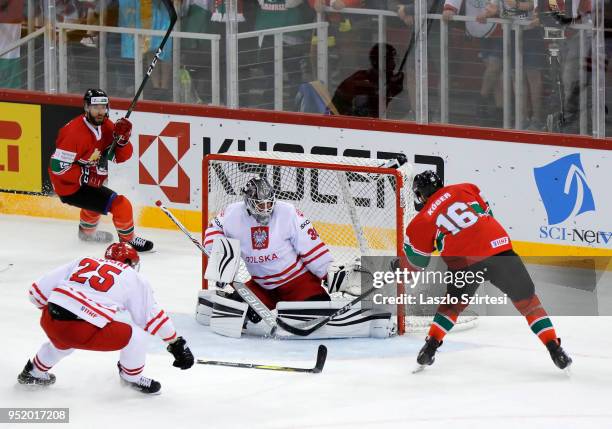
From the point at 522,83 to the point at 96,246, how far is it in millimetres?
2843

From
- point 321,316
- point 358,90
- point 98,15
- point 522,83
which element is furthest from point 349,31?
point 321,316

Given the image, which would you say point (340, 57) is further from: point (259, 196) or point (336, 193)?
point (259, 196)

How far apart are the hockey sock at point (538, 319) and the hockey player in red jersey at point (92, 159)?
3.08 meters

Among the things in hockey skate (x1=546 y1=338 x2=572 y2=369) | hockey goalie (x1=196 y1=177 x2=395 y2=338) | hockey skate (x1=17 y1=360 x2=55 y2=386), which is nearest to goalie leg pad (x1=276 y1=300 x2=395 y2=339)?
hockey goalie (x1=196 y1=177 x2=395 y2=338)

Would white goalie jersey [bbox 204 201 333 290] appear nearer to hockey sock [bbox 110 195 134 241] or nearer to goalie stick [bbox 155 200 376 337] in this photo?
goalie stick [bbox 155 200 376 337]

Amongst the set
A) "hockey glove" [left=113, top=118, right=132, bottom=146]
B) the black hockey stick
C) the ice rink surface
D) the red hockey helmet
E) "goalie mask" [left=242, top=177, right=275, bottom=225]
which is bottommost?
the ice rink surface

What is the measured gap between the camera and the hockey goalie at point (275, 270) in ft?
23.5

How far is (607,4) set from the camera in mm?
8320

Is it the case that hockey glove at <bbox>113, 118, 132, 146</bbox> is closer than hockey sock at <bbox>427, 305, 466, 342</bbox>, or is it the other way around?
hockey sock at <bbox>427, 305, 466, 342</bbox>

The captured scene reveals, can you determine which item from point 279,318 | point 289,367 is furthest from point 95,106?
point 289,367

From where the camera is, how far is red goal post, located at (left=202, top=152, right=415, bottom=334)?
7434mm

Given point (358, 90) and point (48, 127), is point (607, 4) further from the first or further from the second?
point (48, 127)

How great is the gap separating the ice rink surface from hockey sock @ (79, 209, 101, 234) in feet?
4.90

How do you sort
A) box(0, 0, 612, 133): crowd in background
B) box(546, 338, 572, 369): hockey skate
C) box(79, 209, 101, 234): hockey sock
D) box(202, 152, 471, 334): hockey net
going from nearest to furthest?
box(546, 338, 572, 369): hockey skate, box(202, 152, 471, 334): hockey net, box(0, 0, 612, 133): crowd in background, box(79, 209, 101, 234): hockey sock
